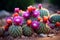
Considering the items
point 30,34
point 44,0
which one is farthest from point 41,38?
point 44,0

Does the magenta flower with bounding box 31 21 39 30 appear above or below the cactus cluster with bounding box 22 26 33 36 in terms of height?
above

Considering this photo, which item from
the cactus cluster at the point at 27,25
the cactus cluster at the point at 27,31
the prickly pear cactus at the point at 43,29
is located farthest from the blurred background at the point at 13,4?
the cactus cluster at the point at 27,31

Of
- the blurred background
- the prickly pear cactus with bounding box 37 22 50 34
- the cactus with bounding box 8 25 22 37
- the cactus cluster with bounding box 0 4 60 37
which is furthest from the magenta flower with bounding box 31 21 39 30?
the blurred background

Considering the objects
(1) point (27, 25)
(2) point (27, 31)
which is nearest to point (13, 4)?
(1) point (27, 25)

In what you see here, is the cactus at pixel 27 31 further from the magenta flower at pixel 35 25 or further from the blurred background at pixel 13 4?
the blurred background at pixel 13 4

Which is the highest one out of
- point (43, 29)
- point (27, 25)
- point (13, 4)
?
point (13, 4)

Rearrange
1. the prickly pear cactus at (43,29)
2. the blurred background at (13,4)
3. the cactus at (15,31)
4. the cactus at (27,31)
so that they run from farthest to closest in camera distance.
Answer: the blurred background at (13,4) < the prickly pear cactus at (43,29) < the cactus at (27,31) < the cactus at (15,31)

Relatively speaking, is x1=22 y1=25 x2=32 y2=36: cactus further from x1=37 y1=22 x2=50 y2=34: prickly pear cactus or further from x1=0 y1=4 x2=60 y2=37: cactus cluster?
x1=37 y1=22 x2=50 y2=34: prickly pear cactus

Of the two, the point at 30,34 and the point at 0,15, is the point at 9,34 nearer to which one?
the point at 30,34

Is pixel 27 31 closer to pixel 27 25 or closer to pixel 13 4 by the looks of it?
pixel 27 25

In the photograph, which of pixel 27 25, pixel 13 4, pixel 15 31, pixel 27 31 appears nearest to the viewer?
pixel 15 31

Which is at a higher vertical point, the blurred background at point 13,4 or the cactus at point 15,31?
the blurred background at point 13,4

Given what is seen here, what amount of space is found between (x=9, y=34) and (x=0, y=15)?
8.31 ft

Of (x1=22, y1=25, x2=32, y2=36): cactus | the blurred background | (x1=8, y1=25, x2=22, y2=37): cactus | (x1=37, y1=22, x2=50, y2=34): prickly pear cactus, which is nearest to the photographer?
(x1=8, y1=25, x2=22, y2=37): cactus
